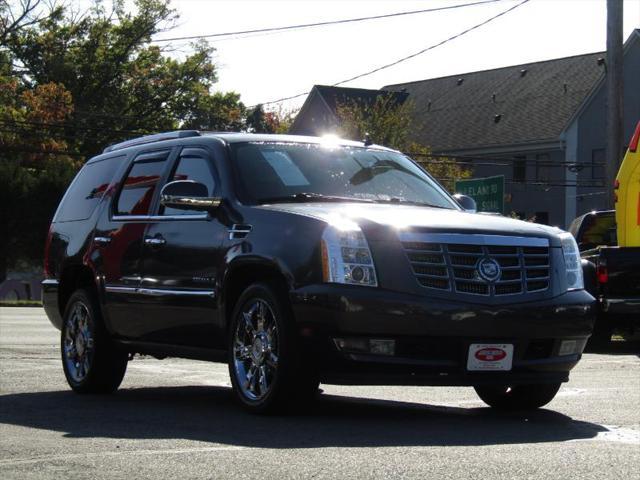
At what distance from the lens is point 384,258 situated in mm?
8102

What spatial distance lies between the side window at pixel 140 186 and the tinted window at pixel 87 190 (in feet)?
1.16

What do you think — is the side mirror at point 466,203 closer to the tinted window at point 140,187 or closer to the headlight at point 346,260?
the headlight at point 346,260

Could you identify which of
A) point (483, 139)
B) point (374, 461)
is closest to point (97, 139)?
point (483, 139)

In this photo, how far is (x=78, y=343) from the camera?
10711mm

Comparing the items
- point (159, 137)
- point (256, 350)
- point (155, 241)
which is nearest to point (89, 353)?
point (155, 241)

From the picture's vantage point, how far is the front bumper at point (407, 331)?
8.00m

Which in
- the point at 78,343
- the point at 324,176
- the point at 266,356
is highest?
the point at 324,176

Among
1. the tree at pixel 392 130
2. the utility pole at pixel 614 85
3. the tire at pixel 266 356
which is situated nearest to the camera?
the tire at pixel 266 356

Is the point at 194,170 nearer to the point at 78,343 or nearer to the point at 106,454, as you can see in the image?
the point at 78,343

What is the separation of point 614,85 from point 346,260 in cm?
1615

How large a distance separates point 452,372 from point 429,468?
74.6 inches

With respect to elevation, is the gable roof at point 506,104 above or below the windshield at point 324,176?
above

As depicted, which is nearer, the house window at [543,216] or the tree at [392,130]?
the tree at [392,130]

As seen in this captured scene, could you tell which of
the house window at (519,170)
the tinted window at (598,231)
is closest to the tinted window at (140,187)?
the tinted window at (598,231)
